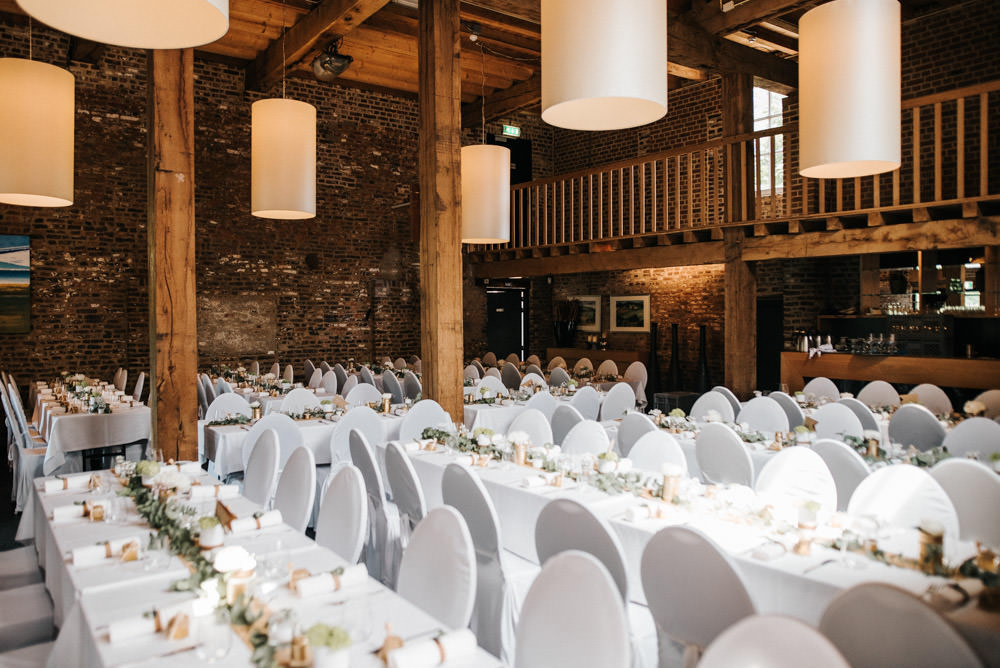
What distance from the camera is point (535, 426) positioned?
5.72 metres

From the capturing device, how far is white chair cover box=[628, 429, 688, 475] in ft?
15.0

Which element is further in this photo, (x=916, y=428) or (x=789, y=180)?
(x=789, y=180)

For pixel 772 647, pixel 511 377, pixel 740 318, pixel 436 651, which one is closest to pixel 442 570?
pixel 436 651

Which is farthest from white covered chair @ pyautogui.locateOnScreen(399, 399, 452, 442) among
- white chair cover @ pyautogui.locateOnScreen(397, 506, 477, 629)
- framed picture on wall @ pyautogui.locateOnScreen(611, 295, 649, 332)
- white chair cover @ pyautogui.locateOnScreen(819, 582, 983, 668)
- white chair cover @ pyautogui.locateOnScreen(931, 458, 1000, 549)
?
framed picture on wall @ pyautogui.locateOnScreen(611, 295, 649, 332)

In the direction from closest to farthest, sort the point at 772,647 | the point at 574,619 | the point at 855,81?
1. the point at 772,647
2. the point at 574,619
3. the point at 855,81

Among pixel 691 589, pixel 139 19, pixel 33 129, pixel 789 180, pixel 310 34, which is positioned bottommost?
pixel 691 589

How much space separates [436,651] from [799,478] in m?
2.68

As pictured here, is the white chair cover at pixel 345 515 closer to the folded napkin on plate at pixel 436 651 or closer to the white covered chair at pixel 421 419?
the folded napkin on plate at pixel 436 651

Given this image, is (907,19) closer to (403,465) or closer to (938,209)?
(938,209)

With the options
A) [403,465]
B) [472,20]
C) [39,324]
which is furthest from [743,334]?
[39,324]

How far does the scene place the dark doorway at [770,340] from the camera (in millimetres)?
12797

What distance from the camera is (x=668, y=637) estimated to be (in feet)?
8.93

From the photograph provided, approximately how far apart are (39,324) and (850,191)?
13627 millimetres

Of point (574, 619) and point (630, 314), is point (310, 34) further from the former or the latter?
point (574, 619)
